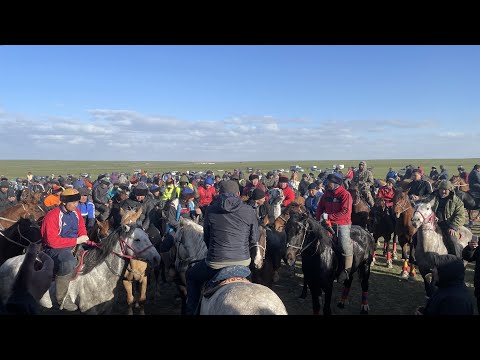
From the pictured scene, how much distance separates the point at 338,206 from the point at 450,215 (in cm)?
412

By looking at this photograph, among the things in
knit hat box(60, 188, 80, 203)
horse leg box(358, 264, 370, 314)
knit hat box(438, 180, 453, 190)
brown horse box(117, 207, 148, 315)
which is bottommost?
horse leg box(358, 264, 370, 314)

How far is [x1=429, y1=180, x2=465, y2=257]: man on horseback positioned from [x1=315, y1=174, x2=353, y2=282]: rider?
2.80 metres

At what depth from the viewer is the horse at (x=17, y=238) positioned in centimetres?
865

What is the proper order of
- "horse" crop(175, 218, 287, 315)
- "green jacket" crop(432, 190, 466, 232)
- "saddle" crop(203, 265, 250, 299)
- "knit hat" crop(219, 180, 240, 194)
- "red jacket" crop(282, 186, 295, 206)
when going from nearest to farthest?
"horse" crop(175, 218, 287, 315) → "saddle" crop(203, 265, 250, 299) → "knit hat" crop(219, 180, 240, 194) → "green jacket" crop(432, 190, 466, 232) → "red jacket" crop(282, 186, 295, 206)

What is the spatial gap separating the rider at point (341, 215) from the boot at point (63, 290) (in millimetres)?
6206

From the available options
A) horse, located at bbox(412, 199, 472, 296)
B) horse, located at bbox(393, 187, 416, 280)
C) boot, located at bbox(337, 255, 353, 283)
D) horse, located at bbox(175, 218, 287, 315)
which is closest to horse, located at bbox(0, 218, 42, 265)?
horse, located at bbox(175, 218, 287, 315)

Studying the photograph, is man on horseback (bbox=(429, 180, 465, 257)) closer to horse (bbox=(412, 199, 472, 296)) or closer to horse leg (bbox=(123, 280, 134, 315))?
horse (bbox=(412, 199, 472, 296))

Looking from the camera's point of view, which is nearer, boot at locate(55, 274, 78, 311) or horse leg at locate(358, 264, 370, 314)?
boot at locate(55, 274, 78, 311)

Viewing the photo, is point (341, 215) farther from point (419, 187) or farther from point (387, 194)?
point (419, 187)

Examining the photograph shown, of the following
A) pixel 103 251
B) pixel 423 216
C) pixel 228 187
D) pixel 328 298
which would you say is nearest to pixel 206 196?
pixel 103 251

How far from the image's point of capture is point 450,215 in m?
9.63

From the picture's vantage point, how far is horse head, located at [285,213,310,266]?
7219 mm
